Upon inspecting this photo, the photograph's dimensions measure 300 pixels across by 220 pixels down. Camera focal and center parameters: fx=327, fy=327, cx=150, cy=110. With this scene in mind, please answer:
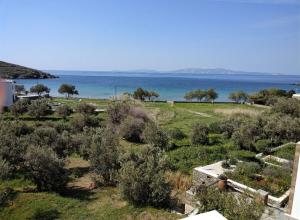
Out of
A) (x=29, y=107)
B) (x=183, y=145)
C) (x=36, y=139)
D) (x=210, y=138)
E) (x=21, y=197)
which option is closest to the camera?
(x=21, y=197)

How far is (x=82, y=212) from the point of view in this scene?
1202 cm

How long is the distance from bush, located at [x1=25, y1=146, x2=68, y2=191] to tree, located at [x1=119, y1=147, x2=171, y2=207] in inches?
123

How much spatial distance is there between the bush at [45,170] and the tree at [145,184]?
312 centimetres

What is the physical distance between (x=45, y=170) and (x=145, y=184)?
15.2 ft

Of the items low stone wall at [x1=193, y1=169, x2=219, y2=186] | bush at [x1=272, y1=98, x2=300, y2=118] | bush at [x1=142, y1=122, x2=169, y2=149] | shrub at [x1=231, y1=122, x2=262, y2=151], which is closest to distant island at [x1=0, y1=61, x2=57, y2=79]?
bush at [x1=142, y1=122, x2=169, y2=149]

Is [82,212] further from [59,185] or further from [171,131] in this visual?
[171,131]

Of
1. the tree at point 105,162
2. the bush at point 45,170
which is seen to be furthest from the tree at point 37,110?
the bush at point 45,170

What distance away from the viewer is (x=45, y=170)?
14.2 metres

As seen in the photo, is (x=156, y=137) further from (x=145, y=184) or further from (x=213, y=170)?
(x=145, y=184)

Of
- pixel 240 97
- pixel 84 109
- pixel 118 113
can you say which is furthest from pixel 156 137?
pixel 240 97

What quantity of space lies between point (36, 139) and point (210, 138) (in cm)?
1148

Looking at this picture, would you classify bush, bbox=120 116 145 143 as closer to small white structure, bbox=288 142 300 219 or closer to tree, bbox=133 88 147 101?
small white structure, bbox=288 142 300 219

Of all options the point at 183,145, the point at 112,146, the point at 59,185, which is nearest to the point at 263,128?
the point at 183,145

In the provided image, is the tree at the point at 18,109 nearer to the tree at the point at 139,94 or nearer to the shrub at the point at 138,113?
the shrub at the point at 138,113
